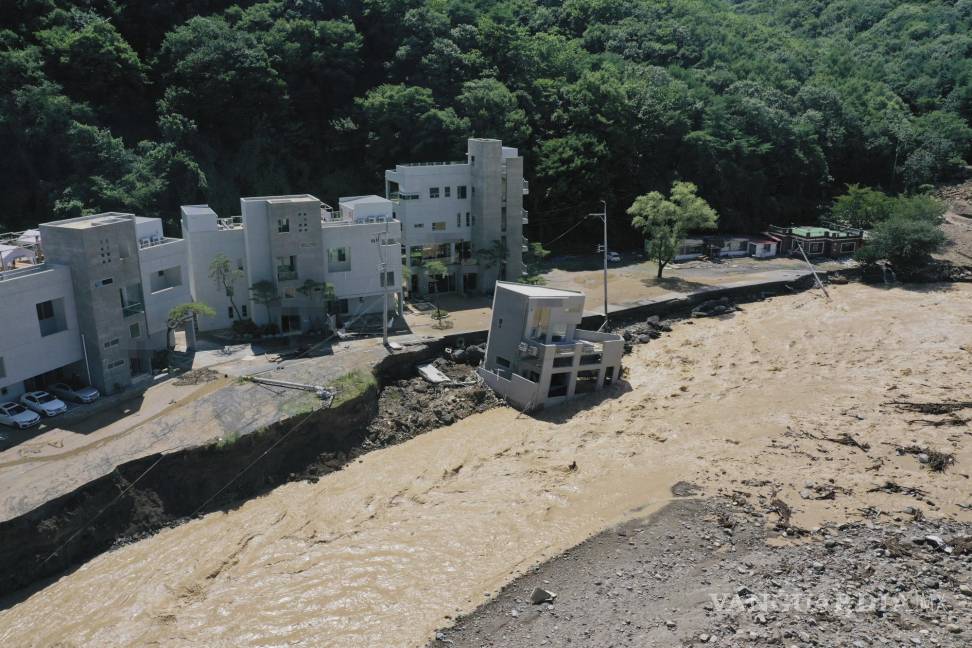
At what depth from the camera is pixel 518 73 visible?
66.6m

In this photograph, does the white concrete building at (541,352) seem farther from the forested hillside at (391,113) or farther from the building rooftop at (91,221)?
the forested hillside at (391,113)

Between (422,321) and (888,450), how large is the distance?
2346cm

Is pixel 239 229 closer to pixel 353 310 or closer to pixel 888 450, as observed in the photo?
pixel 353 310

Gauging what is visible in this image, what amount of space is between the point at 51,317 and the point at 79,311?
3.40 feet

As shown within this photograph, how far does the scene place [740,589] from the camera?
2173cm

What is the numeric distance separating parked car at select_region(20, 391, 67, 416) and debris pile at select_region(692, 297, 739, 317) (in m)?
34.7

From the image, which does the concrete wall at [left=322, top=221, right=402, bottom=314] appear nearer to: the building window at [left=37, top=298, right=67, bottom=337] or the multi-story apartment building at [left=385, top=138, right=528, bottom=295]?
the multi-story apartment building at [left=385, top=138, right=528, bottom=295]

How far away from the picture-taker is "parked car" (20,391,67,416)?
28.8 metres

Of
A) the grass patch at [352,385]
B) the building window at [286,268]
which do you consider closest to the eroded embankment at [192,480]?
the grass patch at [352,385]

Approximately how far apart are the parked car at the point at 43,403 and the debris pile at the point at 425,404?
11878 millimetres

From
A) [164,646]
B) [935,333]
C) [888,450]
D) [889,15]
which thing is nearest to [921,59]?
[889,15]

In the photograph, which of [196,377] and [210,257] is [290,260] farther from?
[196,377]

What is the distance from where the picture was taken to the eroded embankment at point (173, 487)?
23438mm
